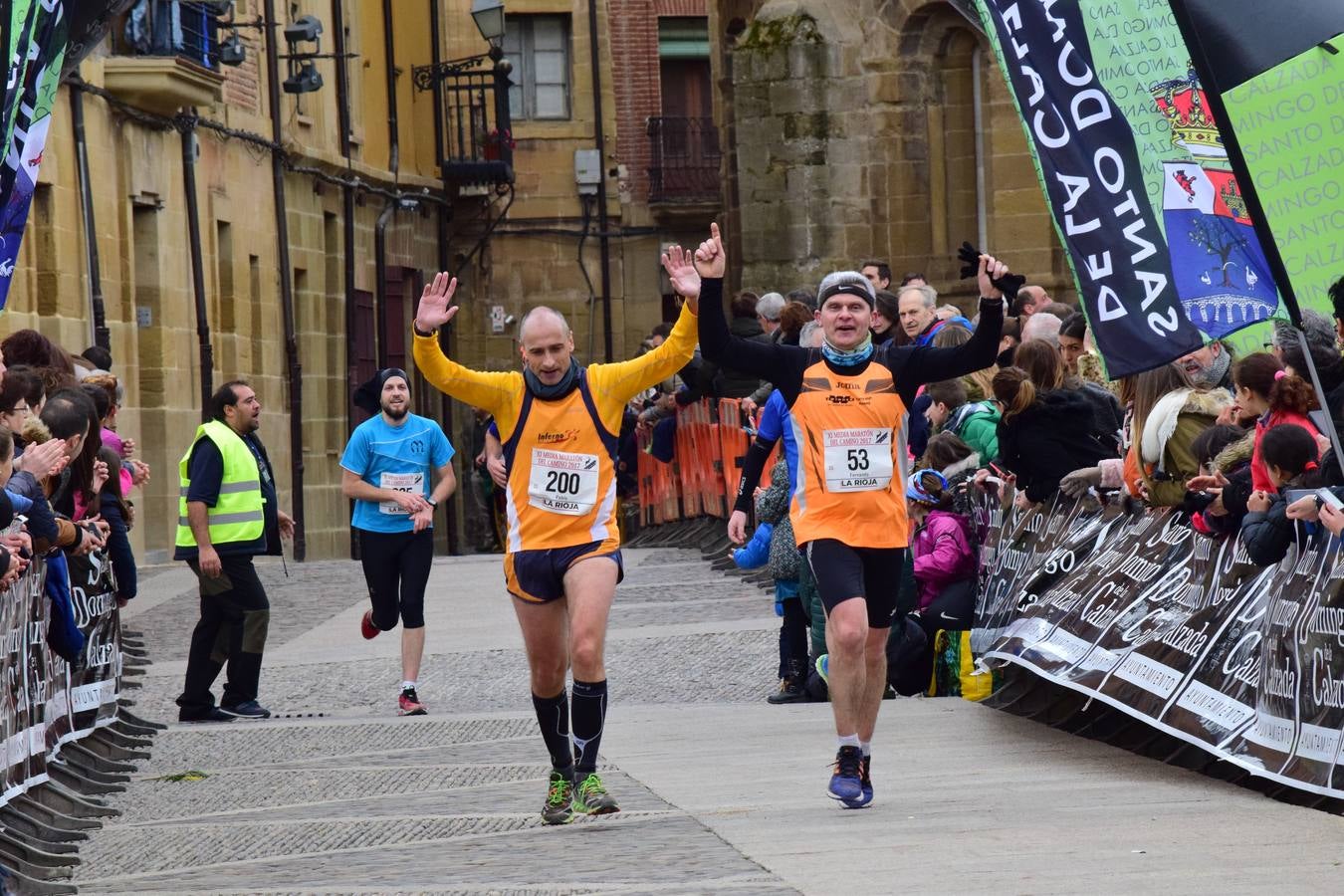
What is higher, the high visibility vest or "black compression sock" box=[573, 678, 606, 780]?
the high visibility vest

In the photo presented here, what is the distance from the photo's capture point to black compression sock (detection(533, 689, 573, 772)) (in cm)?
975

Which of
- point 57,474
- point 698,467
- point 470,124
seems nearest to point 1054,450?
point 57,474

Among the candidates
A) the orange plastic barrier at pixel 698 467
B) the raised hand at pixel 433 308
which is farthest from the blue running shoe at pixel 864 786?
the orange plastic barrier at pixel 698 467

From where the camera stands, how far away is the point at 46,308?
965 inches

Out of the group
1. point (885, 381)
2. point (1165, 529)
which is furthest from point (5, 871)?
point (1165, 529)

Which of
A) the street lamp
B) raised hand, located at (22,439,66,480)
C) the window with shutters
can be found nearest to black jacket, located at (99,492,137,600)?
raised hand, located at (22,439,66,480)

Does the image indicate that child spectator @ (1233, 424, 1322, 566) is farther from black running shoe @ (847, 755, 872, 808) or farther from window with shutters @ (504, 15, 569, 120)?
window with shutters @ (504, 15, 569, 120)

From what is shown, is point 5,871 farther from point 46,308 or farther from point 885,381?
point 46,308

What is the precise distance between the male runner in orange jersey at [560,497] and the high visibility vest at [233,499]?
4.69 metres

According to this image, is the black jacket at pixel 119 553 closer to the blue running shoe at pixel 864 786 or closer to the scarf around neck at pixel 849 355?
the scarf around neck at pixel 849 355

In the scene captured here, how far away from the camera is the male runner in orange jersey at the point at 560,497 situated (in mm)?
9656

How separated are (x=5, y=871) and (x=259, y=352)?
81.6 ft

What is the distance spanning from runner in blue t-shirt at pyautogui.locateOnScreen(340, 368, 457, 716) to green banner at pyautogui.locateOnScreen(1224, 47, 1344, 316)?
19.2 ft

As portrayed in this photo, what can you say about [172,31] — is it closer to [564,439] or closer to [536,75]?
[536,75]
